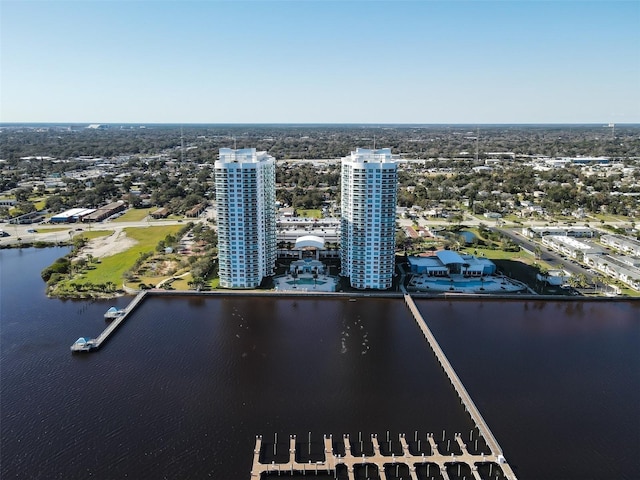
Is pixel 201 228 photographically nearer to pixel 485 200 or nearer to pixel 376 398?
pixel 376 398

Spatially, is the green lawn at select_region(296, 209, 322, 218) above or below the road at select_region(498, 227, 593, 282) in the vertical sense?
above

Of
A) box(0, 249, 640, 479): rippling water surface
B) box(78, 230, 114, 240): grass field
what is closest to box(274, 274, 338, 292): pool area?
box(0, 249, 640, 479): rippling water surface

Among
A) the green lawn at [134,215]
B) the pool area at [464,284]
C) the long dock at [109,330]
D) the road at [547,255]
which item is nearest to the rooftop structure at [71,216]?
the green lawn at [134,215]

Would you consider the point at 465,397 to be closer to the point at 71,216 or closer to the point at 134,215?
the point at 134,215

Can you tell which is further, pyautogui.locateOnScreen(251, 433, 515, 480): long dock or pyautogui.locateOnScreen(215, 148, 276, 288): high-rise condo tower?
pyautogui.locateOnScreen(215, 148, 276, 288): high-rise condo tower

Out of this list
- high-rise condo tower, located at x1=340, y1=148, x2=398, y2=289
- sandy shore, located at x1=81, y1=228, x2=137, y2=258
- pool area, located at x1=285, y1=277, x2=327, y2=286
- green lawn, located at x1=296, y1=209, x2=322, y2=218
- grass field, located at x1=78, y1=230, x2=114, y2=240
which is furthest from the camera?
green lawn, located at x1=296, y1=209, x2=322, y2=218

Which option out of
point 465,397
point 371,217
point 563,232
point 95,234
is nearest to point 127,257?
point 95,234

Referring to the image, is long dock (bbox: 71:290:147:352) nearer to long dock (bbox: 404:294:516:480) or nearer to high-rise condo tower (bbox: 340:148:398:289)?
high-rise condo tower (bbox: 340:148:398:289)
